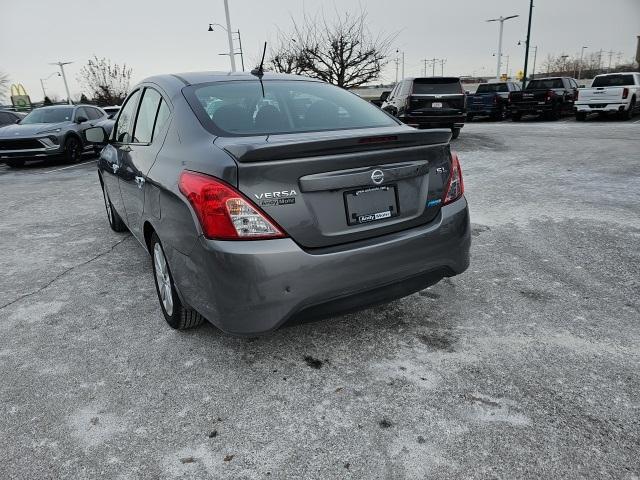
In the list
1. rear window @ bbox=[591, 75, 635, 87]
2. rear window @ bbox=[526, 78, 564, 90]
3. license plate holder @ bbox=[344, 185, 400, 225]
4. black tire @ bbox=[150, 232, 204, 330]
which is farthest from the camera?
rear window @ bbox=[526, 78, 564, 90]

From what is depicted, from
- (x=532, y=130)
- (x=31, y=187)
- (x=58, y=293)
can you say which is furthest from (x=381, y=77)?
(x=58, y=293)

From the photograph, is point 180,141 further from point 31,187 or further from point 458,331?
point 31,187

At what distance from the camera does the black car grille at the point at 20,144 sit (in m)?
12.3

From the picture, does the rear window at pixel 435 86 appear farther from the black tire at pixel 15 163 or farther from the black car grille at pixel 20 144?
the black tire at pixel 15 163

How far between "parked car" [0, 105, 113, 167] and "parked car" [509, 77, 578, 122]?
1610cm

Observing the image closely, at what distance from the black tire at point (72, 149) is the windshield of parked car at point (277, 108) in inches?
448

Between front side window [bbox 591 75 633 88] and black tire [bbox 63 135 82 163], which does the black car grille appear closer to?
black tire [bbox 63 135 82 163]

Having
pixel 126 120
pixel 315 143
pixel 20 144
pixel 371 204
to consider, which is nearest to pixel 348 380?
pixel 371 204

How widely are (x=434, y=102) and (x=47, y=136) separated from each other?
10.2 m

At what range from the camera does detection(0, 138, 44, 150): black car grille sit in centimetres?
1228

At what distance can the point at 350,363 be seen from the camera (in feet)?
9.18

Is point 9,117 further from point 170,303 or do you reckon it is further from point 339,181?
point 339,181

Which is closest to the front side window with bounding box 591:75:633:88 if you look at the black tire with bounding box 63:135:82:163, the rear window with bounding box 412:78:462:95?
the rear window with bounding box 412:78:462:95

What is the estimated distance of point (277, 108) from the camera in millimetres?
3207
